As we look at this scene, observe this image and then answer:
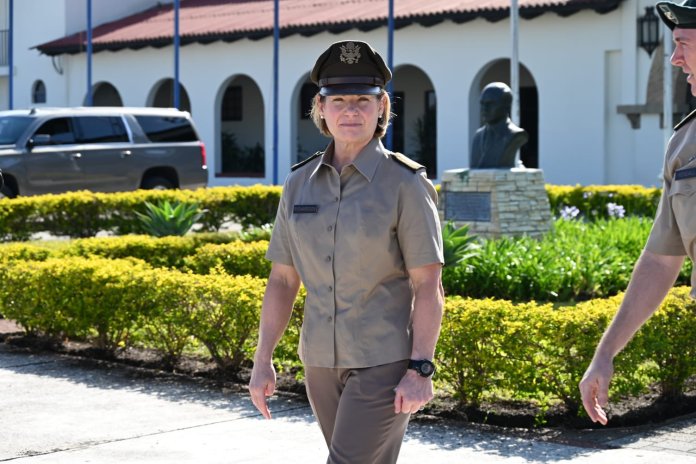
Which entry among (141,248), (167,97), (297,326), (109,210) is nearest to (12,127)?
(109,210)

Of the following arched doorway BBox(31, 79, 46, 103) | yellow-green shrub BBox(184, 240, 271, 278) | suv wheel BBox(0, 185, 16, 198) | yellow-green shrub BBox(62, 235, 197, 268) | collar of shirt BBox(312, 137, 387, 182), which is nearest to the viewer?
collar of shirt BBox(312, 137, 387, 182)

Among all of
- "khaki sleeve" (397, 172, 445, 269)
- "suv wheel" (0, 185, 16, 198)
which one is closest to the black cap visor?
"khaki sleeve" (397, 172, 445, 269)

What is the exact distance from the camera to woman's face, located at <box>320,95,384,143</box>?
11.8ft

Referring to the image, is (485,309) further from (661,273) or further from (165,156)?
(165,156)

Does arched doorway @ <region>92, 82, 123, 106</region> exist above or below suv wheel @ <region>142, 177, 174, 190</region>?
above

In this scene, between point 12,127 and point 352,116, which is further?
point 12,127

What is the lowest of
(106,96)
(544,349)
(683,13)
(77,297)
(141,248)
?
(544,349)

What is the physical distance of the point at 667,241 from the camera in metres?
3.32

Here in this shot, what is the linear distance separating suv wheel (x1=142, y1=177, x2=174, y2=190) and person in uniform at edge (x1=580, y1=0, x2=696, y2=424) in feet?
53.9

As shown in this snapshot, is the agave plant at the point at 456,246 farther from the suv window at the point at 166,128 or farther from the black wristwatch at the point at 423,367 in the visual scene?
the suv window at the point at 166,128

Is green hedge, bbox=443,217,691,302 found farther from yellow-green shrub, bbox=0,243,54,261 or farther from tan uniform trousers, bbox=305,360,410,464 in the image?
tan uniform trousers, bbox=305,360,410,464

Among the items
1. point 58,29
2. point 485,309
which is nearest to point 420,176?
point 485,309

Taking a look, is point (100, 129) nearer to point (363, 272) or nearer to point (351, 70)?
point (351, 70)

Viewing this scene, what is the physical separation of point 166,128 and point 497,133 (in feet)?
26.7
